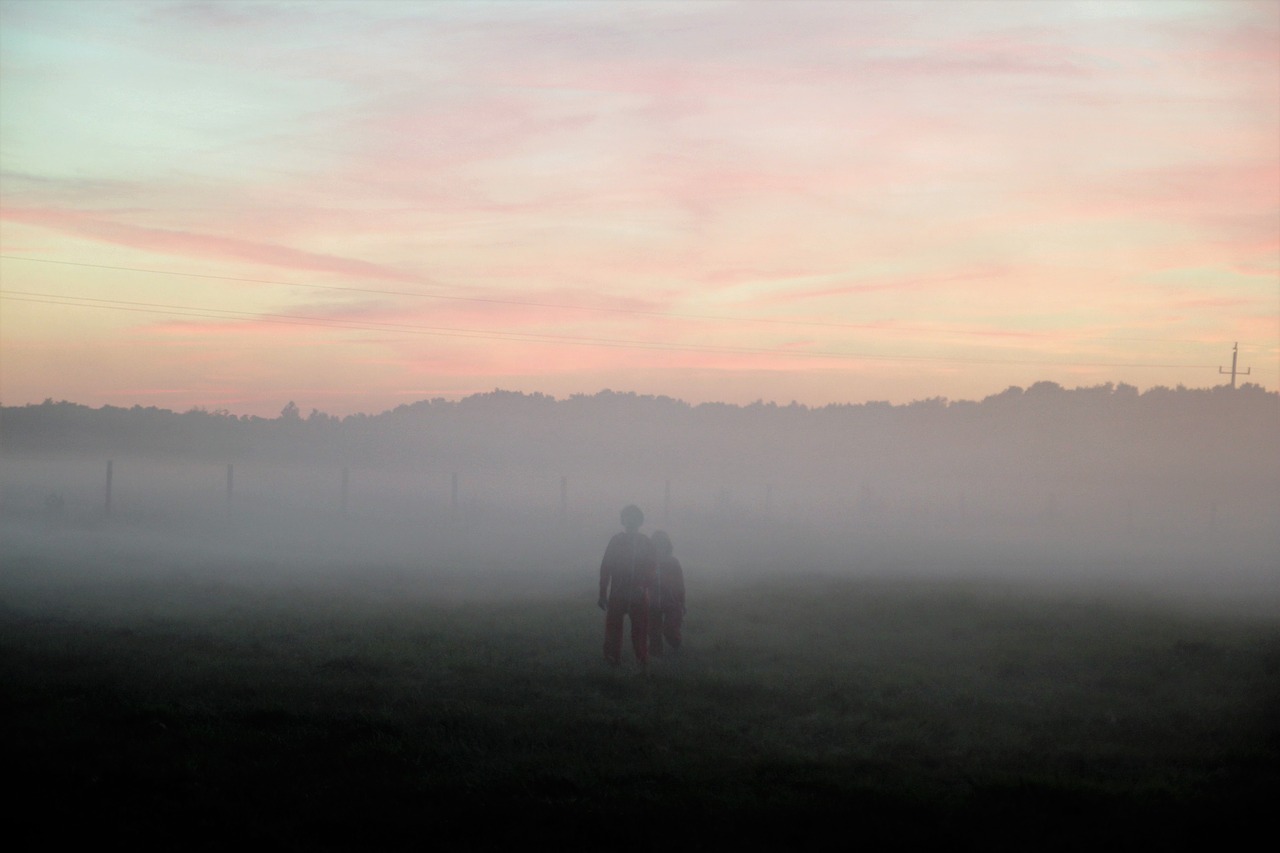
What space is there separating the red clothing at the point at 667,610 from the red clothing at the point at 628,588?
734 millimetres

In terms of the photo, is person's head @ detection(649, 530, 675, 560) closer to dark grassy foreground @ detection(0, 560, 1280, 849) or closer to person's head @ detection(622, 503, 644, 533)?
dark grassy foreground @ detection(0, 560, 1280, 849)

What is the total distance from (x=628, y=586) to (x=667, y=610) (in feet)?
5.12

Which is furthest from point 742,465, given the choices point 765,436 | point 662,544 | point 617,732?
point 617,732

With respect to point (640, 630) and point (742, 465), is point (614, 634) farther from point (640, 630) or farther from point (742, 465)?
point (742, 465)

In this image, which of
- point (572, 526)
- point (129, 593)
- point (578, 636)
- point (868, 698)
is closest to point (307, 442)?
point (572, 526)

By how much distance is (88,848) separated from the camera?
272 inches

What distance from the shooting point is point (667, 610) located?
15633 mm

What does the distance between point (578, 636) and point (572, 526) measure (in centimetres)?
2867

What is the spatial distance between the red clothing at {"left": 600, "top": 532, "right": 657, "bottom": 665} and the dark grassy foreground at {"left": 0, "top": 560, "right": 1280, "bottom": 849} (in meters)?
0.49

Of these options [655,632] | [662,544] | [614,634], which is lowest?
[655,632]

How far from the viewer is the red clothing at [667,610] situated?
15.3 meters

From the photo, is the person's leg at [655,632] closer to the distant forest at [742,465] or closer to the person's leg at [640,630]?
the person's leg at [640,630]

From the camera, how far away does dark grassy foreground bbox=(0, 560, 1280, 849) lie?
7668 mm

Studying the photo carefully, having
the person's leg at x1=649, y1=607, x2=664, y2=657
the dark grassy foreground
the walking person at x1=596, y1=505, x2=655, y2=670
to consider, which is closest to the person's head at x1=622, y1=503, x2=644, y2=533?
the walking person at x1=596, y1=505, x2=655, y2=670
